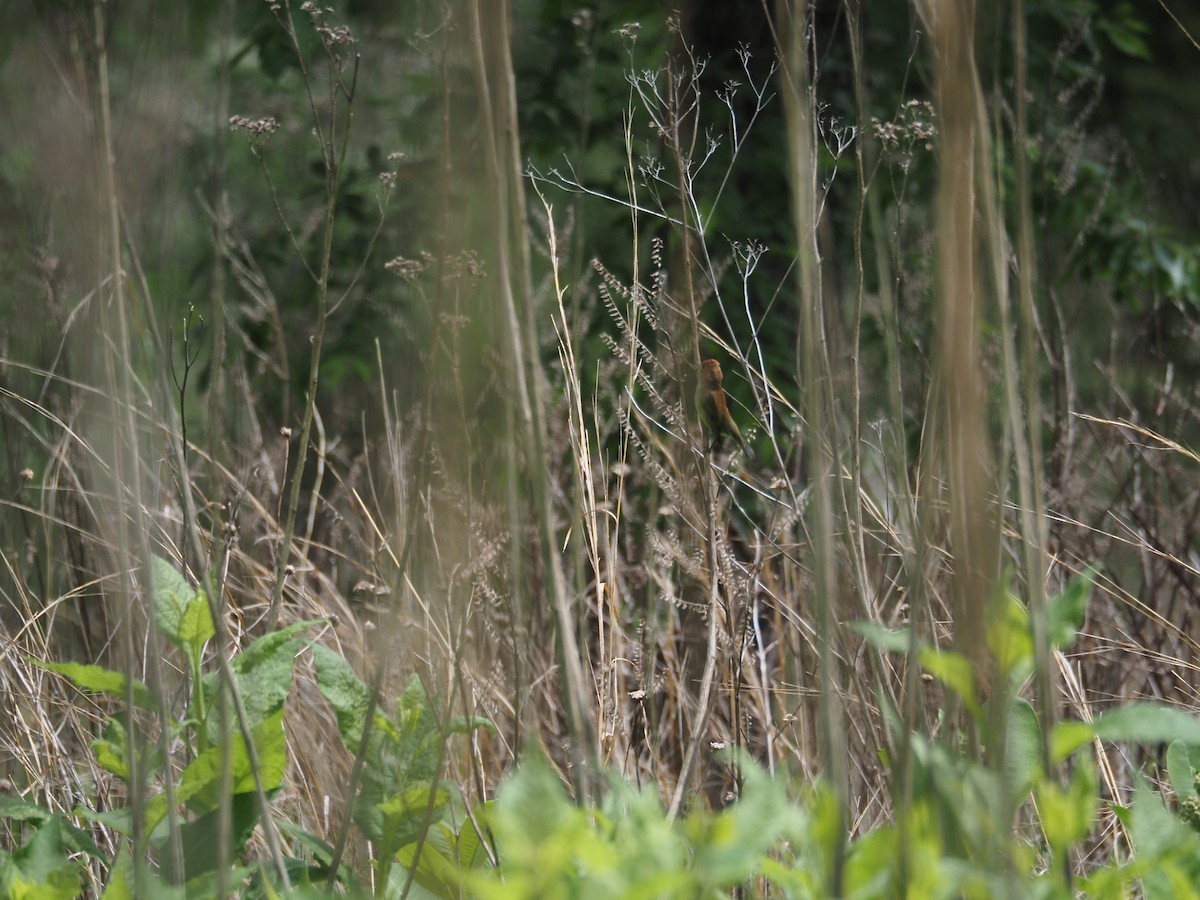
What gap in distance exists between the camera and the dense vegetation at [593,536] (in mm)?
785

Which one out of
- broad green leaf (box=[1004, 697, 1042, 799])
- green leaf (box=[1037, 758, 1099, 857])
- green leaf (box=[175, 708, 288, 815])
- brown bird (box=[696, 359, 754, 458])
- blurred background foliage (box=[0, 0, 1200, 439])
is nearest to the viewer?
green leaf (box=[1037, 758, 1099, 857])

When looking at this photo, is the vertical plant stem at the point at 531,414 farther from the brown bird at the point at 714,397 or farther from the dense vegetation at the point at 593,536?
the brown bird at the point at 714,397

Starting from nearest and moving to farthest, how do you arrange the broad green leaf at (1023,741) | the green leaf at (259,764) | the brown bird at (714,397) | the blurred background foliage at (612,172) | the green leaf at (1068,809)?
1. the green leaf at (1068,809)
2. the broad green leaf at (1023,741)
3. the green leaf at (259,764)
4. the brown bird at (714,397)
5. the blurred background foliage at (612,172)

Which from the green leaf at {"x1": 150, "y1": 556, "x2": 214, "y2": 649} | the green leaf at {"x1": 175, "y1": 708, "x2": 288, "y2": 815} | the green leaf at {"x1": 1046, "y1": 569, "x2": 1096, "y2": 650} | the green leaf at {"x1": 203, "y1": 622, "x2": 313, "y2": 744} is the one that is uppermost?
the green leaf at {"x1": 1046, "y1": 569, "x2": 1096, "y2": 650}

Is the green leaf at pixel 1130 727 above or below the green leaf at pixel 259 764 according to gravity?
above

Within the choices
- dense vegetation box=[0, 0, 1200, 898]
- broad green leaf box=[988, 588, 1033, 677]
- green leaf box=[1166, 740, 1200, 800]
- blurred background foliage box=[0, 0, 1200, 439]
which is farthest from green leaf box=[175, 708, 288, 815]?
blurred background foliage box=[0, 0, 1200, 439]

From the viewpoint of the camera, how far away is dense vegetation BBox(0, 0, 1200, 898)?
2.58 feet

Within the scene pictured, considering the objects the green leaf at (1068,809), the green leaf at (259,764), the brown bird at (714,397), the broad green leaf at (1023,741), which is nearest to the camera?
the green leaf at (1068,809)

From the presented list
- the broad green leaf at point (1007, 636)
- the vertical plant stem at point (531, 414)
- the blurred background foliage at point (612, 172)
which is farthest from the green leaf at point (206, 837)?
the blurred background foliage at point (612, 172)

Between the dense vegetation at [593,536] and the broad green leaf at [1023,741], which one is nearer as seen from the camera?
the dense vegetation at [593,536]

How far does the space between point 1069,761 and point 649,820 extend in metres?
1.50

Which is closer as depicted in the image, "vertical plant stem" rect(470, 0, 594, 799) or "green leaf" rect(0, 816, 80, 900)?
"vertical plant stem" rect(470, 0, 594, 799)

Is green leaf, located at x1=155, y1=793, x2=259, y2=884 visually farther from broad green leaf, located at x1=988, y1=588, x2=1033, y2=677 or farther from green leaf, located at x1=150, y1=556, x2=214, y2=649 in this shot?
broad green leaf, located at x1=988, y1=588, x2=1033, y2=677

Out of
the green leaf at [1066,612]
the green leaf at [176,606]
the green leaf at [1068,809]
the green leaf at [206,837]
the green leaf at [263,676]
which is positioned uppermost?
the green leaf at [1066,612]
